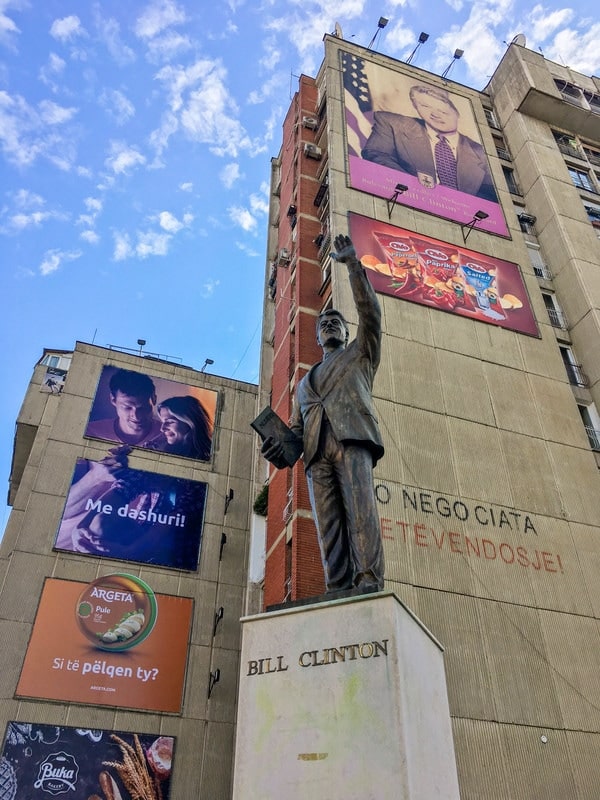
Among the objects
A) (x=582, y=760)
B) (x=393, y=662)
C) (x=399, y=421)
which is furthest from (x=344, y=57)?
(x=393, y=662)

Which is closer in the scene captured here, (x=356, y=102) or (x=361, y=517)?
(x=361, y=517)

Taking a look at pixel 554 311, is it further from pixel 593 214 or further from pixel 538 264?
pixel 593 214

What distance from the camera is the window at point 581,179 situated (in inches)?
1298

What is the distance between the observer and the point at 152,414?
28672 millimetres

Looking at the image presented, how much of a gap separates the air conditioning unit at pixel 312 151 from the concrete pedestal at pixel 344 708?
29.8 meters

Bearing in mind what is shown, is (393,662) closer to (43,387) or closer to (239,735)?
(239,735)

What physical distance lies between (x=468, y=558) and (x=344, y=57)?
2570cm

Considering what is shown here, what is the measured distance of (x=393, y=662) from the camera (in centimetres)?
404

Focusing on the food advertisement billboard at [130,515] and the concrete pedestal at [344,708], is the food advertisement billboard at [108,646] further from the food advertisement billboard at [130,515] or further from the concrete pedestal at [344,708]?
the concrete pedestal at [344,708]

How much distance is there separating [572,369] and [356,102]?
1533cm

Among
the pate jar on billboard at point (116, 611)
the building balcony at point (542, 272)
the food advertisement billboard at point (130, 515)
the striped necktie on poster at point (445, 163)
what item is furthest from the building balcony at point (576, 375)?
the pate jar on billboard at point (116, 611)

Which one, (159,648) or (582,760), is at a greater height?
(159,648)

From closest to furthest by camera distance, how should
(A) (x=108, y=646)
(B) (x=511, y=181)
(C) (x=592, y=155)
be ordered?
(A) (x=108, y=646), (B) (x=511, y=181), (C) (x=592, y=155)

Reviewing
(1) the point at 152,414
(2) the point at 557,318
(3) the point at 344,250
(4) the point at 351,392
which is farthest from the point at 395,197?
(4) the point at 351,392
